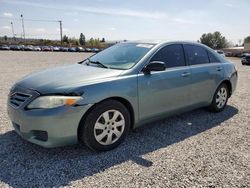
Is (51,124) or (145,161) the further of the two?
(145,161)

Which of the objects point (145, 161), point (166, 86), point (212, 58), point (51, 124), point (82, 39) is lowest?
point (145, 161)

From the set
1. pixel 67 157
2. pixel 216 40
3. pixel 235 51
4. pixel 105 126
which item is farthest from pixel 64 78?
pixel 216 40

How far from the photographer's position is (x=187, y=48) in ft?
15.7

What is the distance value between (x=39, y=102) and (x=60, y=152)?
83 cm

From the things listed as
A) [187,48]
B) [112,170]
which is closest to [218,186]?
[112,170]

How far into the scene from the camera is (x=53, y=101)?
309 centimetres

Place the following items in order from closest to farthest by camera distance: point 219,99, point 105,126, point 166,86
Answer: point 105,126
point 166,86
point 219,99

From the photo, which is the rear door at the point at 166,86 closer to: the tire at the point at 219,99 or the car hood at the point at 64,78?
the car hood at the point at 64,78

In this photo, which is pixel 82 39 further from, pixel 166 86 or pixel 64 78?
pixel 64 78

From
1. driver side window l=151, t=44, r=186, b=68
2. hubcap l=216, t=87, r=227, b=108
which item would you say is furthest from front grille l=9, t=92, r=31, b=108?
hubcap l=216, t=87, r=227, b=108

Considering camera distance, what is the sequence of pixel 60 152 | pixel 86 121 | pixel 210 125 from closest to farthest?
pixel 86 121, pixel 60 152, pixel 210 125

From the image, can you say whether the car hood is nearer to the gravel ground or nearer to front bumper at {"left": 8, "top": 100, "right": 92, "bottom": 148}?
front bumper at {"left": 8, "top": 100, "right": 92, "bottom": 148}

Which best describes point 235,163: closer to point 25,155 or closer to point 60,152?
point 60,152

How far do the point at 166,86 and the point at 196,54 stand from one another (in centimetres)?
128
